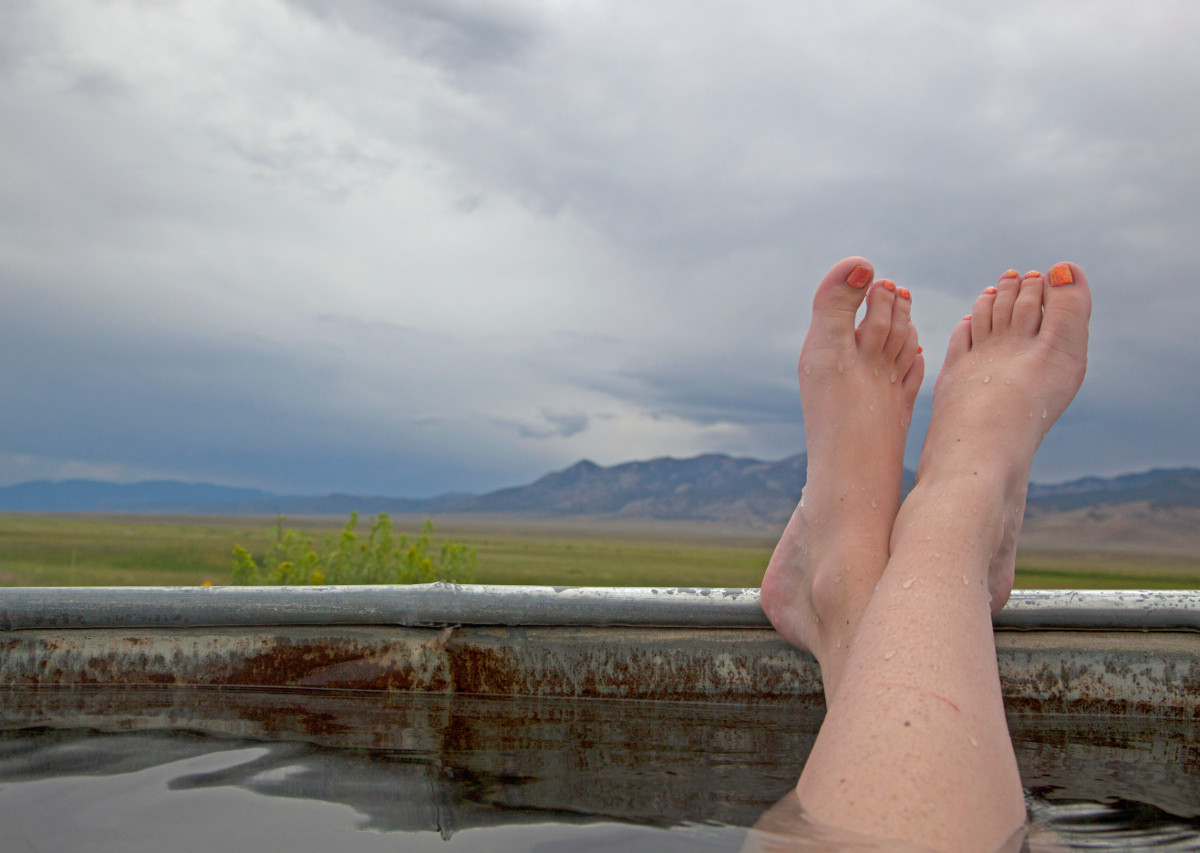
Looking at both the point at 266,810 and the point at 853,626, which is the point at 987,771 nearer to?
the point at 853,626

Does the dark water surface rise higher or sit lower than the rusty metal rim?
lower

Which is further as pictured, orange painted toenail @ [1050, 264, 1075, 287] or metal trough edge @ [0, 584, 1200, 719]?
orange painted toenail @ [1050, 264, 1075, 287]

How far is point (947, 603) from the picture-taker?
993 millimetres

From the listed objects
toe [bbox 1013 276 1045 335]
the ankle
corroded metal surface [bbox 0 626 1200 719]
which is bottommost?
corroded metal surface [bbox 0 626 1200 719]

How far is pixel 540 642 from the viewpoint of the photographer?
144 centimetres

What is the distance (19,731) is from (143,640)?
0.27 meters

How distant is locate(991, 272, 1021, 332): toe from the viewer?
1.92 metres

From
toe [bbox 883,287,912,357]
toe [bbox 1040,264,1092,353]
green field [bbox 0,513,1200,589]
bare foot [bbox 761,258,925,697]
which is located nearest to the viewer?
bare foot [bbox 761,258,925,697]

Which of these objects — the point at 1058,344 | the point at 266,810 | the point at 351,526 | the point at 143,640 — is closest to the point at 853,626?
the point at 266,810

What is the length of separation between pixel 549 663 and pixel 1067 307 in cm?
145

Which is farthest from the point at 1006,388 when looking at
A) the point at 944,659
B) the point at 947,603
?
the point at 944,659

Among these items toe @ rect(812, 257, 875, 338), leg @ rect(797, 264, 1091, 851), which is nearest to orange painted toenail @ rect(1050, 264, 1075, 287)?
leg @ rect(797, 264, 1091, 851)

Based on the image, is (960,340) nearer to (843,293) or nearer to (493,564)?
(843,293)

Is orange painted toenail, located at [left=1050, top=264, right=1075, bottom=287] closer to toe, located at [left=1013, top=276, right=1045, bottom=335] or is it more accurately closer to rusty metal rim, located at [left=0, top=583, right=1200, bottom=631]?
toe, located at [left=1013, top=276, right=1045, bottom=335]
